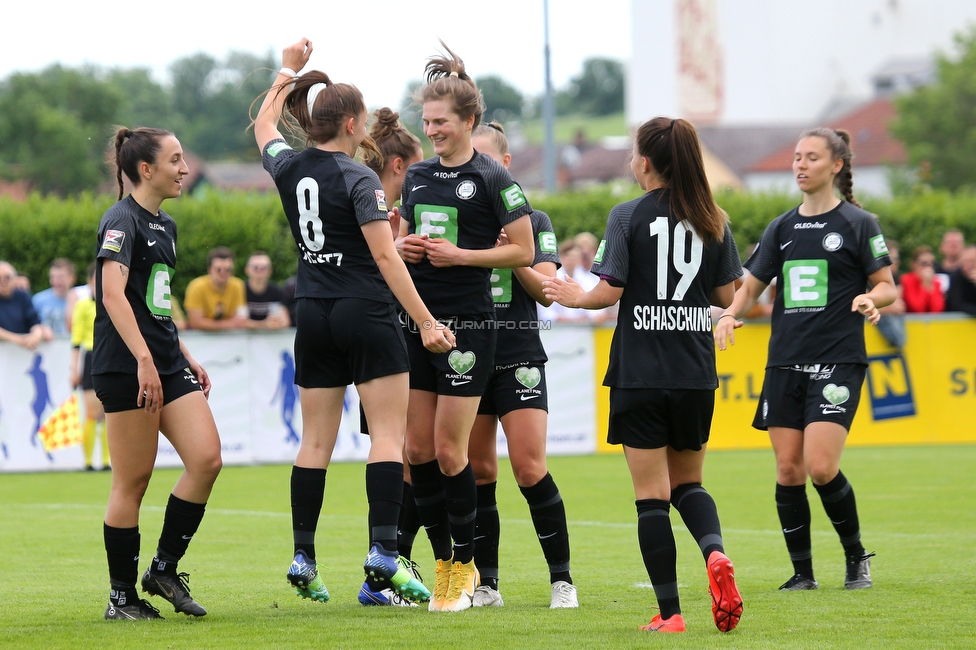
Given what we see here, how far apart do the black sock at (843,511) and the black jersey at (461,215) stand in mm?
2070

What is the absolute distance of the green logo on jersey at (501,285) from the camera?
6051 mm

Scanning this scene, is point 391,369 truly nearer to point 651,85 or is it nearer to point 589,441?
point 589,441

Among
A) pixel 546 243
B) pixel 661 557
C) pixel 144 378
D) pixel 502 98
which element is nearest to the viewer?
pixel 661 557

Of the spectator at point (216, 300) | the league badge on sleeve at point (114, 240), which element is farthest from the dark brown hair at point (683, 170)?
the spectator at point (216, 300)

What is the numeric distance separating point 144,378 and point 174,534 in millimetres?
777

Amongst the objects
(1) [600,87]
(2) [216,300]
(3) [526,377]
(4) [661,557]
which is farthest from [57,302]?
(1) [600,87]

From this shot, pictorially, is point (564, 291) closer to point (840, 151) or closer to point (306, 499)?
point (306, 499)

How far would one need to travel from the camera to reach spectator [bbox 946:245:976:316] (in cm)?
1498

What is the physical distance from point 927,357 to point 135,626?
11.8m

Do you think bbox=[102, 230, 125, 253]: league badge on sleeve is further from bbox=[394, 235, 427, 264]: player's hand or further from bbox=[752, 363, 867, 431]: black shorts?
bbox=[752, 363, 867, 431]: black shorts

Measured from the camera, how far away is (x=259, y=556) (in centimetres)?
761

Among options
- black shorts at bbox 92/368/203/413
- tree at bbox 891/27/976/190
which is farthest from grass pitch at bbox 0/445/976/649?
tree at bbox 891/27/976/190

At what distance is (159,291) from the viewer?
17.8ft

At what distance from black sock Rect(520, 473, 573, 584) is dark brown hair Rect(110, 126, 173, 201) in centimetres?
226
